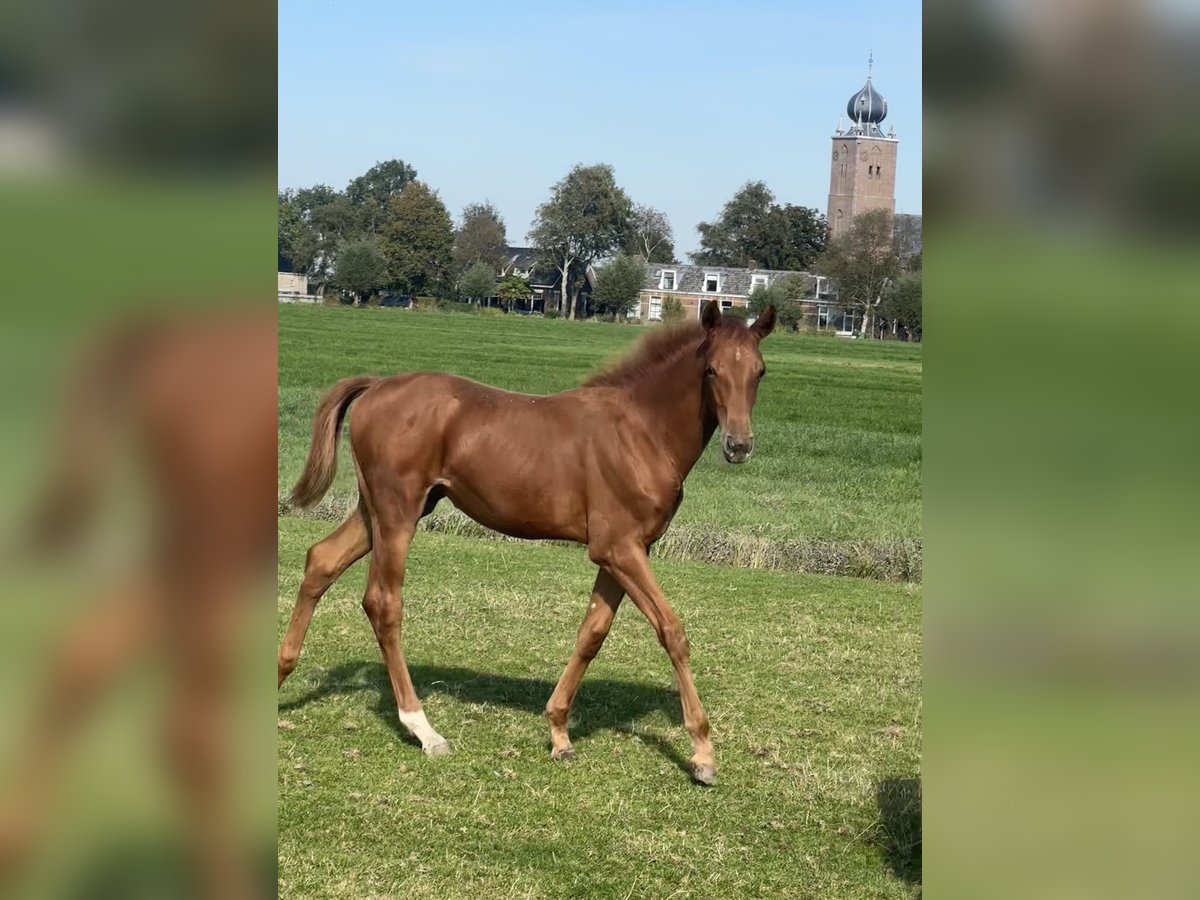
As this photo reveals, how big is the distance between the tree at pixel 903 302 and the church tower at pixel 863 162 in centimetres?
5766

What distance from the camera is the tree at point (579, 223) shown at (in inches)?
2704

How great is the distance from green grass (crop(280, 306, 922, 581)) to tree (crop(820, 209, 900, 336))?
203 centimetres

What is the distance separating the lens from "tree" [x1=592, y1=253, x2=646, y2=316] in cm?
6366

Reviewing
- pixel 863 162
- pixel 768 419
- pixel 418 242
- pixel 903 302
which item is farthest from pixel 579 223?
pixel 863 162

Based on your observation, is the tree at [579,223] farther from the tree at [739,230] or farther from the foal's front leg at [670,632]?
the foal's front leg at [670,632]

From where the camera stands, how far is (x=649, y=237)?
7125 centimetres

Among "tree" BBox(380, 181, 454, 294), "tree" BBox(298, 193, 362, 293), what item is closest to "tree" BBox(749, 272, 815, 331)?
"tree" BBox(380, 181, 454, 294)
